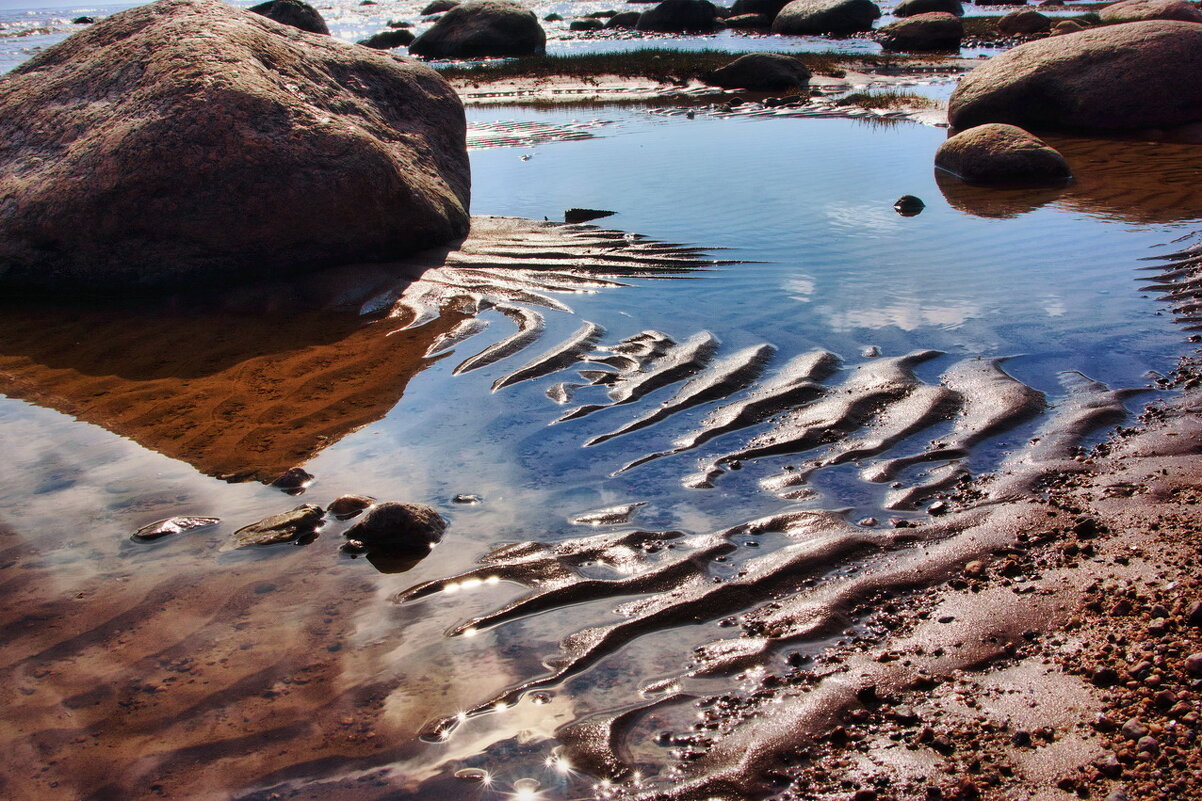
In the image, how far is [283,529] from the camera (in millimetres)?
3531

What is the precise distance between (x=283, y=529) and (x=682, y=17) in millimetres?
31971

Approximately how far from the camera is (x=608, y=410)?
4465 millimetres

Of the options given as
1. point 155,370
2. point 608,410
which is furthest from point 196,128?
point 608,410

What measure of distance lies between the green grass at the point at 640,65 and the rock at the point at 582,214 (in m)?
11.9

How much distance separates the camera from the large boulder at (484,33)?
1015 inches

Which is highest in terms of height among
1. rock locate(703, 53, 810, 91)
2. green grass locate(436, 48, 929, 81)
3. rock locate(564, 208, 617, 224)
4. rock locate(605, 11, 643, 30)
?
rock locate(605, 11, 643, 30)

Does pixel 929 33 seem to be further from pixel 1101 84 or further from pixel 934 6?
pixel 1101 84

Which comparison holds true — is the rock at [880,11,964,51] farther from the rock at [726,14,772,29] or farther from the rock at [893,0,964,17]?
the rock at [726,14,772,29]

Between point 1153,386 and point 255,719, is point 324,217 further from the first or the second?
point 1153,386

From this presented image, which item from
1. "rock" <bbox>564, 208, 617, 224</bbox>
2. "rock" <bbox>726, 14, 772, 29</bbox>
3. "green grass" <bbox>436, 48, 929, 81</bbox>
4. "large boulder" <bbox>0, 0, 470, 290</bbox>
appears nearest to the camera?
"large boulder" <bbox>0, 0, 470, 290</bbox>

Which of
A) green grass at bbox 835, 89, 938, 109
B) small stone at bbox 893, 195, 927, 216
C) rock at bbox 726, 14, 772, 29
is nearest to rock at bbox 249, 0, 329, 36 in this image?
green grass at bbox 835, 89, 938, 109

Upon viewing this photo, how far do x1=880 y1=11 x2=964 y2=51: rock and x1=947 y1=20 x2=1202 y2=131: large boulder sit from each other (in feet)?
42.0

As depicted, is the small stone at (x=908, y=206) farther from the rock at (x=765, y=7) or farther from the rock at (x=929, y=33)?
the rock at (x=765, y=7)

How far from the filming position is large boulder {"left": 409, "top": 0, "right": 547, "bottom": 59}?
1015 inches
